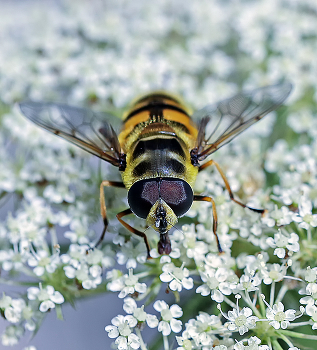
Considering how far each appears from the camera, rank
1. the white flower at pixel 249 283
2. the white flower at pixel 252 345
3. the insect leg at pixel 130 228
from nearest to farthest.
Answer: the white flower at pixel 252 345 < the white flower at pixel 249 283 < the insect leg at pixel 130 228

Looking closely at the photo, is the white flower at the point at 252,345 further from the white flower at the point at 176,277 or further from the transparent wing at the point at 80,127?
the transparent wing at the point at 80,127

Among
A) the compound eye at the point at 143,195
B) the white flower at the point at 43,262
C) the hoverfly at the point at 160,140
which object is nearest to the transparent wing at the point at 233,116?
the hoverfly at the point at 160,140

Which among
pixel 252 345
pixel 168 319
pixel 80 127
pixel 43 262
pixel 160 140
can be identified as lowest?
pixel 252 345

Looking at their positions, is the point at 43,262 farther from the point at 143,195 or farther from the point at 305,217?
the point at 305,217

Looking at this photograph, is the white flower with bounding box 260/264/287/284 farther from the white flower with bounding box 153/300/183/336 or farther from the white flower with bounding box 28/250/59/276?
the white flower with bounding box 28/250/59/276

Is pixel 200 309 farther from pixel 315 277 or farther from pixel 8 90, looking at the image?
pixel 8 90

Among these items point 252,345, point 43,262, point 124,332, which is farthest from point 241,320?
point 43,262

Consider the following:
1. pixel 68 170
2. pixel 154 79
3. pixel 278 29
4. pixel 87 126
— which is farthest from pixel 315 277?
pixel 278 29

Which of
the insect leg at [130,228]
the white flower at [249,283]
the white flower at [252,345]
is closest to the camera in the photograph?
the white flower at [252,345]

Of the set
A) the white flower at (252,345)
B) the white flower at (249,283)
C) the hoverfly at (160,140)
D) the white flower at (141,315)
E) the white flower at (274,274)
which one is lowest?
the white flower at (252,345)
